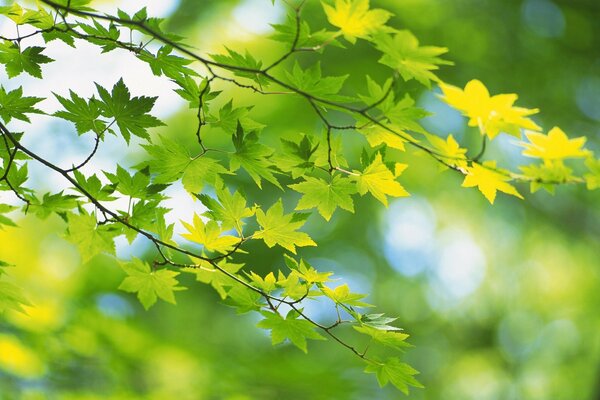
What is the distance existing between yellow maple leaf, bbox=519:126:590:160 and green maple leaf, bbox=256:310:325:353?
0.54 m

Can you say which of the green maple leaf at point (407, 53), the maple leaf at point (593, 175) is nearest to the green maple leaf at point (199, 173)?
the green maple leaf at point (407, 53)

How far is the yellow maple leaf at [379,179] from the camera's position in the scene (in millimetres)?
1251

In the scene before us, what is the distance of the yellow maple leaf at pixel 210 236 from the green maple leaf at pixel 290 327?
0.16m

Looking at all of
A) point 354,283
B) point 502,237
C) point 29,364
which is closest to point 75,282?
point 29,364

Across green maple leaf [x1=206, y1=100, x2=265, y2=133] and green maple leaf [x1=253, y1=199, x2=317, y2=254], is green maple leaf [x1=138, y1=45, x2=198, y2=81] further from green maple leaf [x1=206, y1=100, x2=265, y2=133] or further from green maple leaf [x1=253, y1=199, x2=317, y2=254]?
green maple leaf [x1=253, y1=199, x2=317, y2=254]

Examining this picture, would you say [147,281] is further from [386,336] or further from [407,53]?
[407,53]

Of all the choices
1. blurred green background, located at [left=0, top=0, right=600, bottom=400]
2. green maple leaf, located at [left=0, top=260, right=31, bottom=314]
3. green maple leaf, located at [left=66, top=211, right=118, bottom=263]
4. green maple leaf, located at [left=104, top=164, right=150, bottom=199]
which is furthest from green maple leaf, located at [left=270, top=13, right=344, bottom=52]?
blurred green background, located at [left=0, top=0, right=600, bottom=400]

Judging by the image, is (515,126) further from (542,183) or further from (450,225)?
Answer: (450,225)

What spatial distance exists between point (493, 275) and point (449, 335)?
2.86 ft

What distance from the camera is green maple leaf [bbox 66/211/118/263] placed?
4.24 feet

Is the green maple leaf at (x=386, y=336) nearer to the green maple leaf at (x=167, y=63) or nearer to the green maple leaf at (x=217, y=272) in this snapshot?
the green maple leaf at (x=217, y=272)

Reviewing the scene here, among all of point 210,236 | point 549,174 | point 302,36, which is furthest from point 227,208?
point 549,174

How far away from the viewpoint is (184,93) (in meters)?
1.29

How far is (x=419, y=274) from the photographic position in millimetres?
8094
